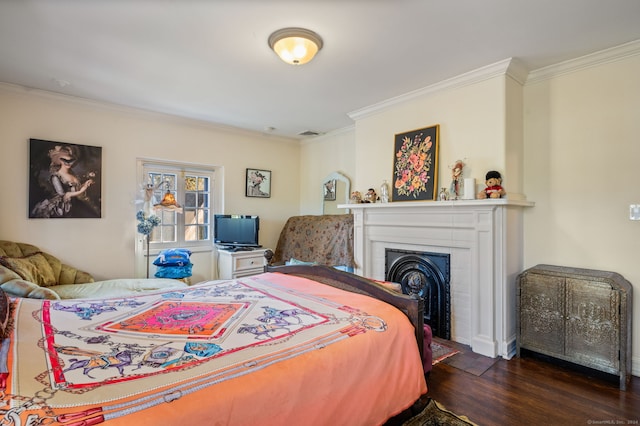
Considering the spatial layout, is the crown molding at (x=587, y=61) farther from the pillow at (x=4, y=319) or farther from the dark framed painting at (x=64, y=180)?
the dark framed painting at (x=64, y=180)

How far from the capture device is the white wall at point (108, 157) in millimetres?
3254

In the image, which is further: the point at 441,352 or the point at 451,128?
the point at 451,128

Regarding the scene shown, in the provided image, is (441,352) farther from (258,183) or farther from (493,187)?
(258,183)

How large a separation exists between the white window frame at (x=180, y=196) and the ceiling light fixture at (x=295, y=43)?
2630mm

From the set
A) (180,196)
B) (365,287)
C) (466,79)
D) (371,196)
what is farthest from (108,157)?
(466,79)

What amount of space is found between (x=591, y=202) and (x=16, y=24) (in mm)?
4472

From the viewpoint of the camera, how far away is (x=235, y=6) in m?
1.95

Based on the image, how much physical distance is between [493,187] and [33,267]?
431 cm

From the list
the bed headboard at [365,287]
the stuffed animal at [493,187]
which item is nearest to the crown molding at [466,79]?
the stuffed animal at [493,187]

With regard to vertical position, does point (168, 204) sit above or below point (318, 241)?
above

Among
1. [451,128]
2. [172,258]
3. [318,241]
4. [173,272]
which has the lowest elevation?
[173,272]

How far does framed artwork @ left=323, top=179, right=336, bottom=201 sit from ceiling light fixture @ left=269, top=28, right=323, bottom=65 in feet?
8.73

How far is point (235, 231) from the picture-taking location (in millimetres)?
→ 4535

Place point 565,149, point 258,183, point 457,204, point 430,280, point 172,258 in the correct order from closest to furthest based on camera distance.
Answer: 1. point 565,149
2. point 457,204
3. point 430,280
4. point 172,258
5. point 258,183
